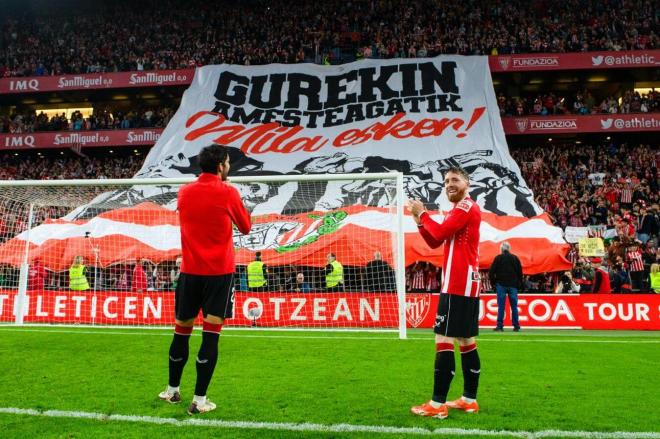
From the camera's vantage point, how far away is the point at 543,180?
25.7m

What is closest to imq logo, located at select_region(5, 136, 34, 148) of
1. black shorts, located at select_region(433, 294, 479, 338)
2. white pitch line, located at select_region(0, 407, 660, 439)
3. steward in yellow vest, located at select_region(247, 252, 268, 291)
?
steward in yellow vest, located at select_region(247, 252, 268, 291)

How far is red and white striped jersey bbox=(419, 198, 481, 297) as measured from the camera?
4.52 meters

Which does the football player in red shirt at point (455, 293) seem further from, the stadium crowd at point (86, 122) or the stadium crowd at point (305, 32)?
the stadium crowd at point (86, 122)

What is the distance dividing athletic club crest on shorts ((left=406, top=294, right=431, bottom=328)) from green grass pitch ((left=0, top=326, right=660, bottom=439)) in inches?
174

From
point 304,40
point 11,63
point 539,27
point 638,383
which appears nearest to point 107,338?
point 638,383

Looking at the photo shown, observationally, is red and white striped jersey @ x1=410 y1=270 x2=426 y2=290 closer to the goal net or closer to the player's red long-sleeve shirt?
the goal net

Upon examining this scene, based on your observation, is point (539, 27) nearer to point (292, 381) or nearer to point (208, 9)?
point (208, 9)

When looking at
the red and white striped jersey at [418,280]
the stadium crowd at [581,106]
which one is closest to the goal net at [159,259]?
the red and white striped jersey at [418,280]

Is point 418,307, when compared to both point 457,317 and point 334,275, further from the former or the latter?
point 457,317

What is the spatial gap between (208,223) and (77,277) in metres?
10.4

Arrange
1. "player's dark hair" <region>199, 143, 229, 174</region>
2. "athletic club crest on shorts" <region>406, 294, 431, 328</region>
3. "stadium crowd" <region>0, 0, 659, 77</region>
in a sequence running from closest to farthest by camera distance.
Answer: "player's dark hair" <region>199, 143, 229, 174</region> → "athletic club crest on shorts" <region>406, 294, 431, 328</region> → "stadium crowd" <region>0, 0, 659, 77</region>

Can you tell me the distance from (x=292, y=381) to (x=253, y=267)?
8.08 m

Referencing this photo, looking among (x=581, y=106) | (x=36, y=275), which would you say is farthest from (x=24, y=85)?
(x=581, y=106)

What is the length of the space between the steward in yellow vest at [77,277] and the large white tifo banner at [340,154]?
2.20 feet
